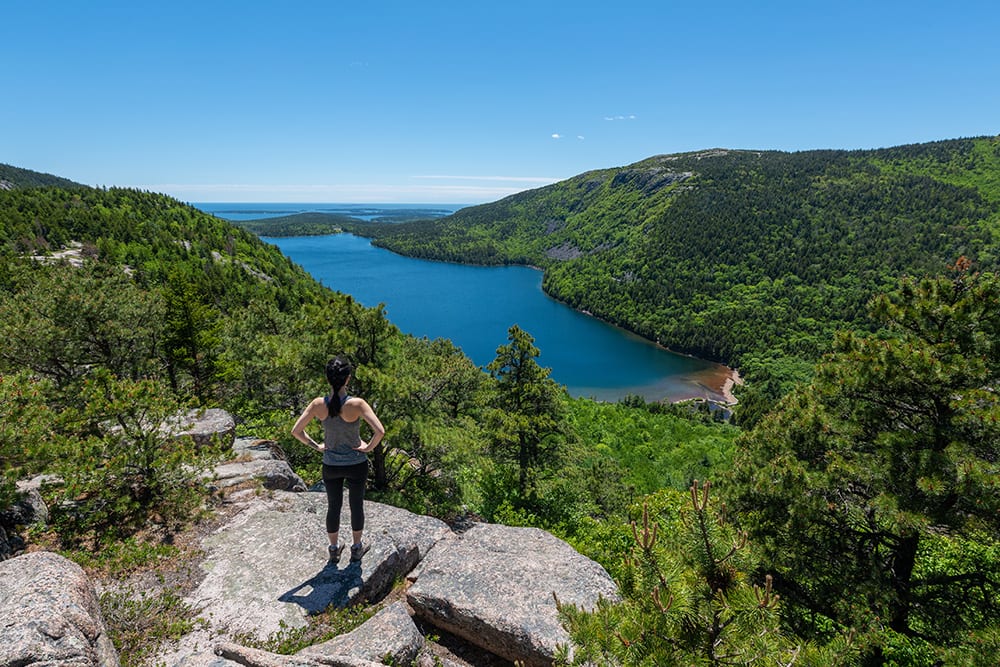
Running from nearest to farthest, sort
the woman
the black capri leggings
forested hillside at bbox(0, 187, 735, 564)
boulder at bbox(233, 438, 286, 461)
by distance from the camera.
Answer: the woman, the black capri leggings, forested hillside at bbox(0, 187, 735, 564), boulder at bbox(233, 438, 286, 461)

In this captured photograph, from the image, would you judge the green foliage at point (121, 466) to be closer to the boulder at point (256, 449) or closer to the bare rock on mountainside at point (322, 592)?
the bare rock on mountainside at point (322, 592)

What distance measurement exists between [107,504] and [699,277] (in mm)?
161701

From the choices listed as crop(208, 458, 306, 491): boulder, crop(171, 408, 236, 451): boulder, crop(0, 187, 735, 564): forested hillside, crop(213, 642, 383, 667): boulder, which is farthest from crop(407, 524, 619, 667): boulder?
crop(171, 408, 236, 451): boulder

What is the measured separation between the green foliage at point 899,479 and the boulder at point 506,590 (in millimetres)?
3748

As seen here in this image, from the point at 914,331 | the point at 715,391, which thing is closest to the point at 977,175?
the point at 715,391

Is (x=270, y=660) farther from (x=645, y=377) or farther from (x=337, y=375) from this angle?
(x=645, y=377)

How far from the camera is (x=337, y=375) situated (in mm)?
5766

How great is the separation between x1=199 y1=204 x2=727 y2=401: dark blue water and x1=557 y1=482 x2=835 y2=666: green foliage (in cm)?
7190

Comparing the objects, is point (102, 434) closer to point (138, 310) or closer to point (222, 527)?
point (222, 527)

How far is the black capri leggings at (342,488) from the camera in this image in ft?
20.8

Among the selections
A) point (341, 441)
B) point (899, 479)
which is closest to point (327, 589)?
point (341, 441)

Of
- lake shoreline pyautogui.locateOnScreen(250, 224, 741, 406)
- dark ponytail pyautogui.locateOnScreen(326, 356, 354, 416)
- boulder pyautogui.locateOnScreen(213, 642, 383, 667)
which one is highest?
dark ponytail pyautogui.locateOnScreen(326, 356, 354, 416)

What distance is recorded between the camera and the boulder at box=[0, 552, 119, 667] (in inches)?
164

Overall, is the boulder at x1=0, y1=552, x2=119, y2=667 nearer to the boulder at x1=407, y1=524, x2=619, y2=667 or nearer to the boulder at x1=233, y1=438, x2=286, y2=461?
the boulder at x1=407, y1=524, x2=619, y2=667
